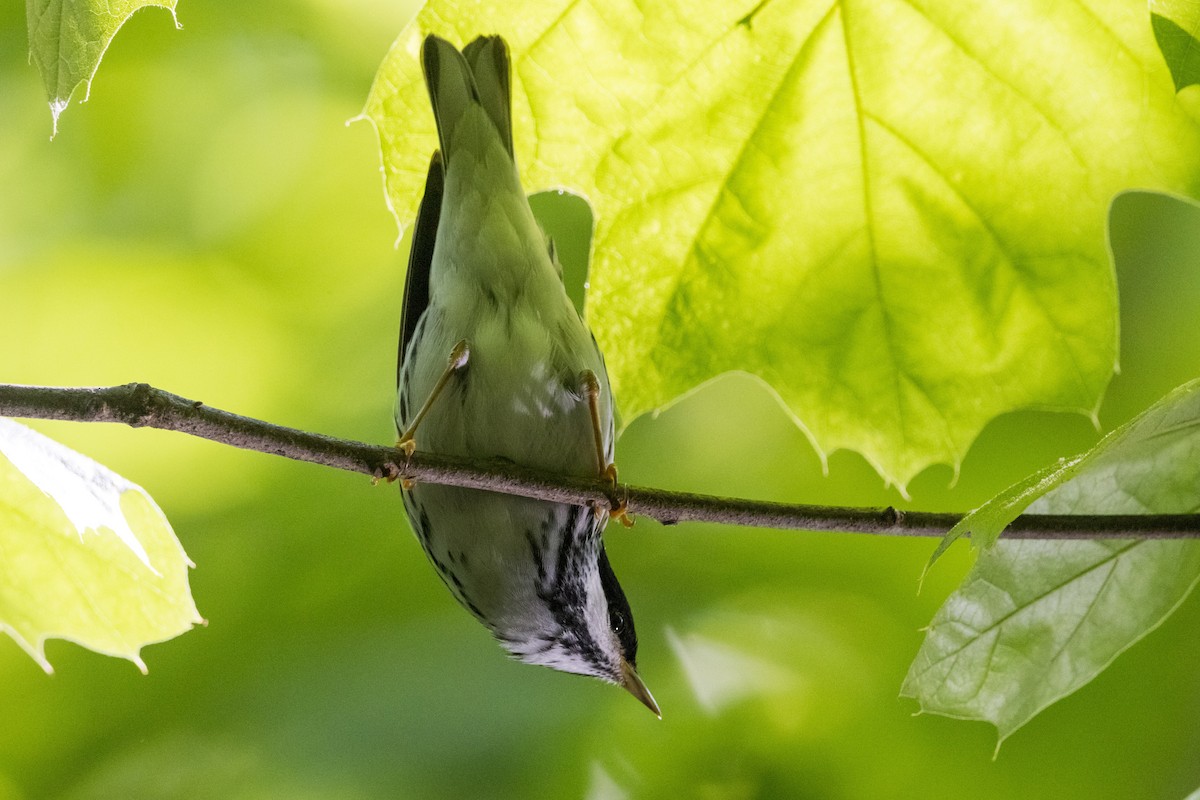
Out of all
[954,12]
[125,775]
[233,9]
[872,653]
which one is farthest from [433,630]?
[954,12]

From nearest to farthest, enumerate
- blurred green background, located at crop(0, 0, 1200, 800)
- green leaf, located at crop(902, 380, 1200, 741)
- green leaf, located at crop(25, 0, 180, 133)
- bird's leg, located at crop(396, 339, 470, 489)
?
1. green leaf, located at crop(25, 0, 180, 133)
2. green leaf, located at crop(902, 380, 1200, 741)
3. bird's leg, located at crop(396, 339, 470, 489)
4. blurred green background, located at crop(0, 0, 1200, 800)

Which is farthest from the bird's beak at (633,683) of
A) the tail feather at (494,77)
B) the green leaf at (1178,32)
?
the green leaf at (1178,32)

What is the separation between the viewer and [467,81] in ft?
3.78

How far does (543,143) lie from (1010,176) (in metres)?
0.43

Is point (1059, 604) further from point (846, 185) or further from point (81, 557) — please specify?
point (81, 557)

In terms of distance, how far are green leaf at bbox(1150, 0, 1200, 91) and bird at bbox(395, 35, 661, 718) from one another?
59 centimetres

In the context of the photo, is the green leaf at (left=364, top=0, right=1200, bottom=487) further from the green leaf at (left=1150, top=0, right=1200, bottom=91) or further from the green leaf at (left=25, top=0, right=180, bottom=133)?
the green leaf at (left=25, top=0, right=180, bottom=133)

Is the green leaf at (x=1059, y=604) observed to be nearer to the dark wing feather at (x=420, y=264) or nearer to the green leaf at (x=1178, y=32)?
the green leaf at (x=1178, y=32)

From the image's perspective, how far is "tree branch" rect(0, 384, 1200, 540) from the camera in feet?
2.43

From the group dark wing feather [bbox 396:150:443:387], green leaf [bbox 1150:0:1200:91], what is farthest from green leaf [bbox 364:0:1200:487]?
dark wing feather [bbox 396:150:443:387]

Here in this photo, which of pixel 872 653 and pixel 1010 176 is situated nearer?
pixel 1010 176

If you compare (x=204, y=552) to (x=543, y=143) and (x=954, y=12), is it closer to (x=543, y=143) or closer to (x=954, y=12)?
(x=543, y=143)

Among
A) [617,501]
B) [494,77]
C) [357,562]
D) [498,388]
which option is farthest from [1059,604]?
[357,562]

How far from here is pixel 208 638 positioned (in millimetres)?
1851
